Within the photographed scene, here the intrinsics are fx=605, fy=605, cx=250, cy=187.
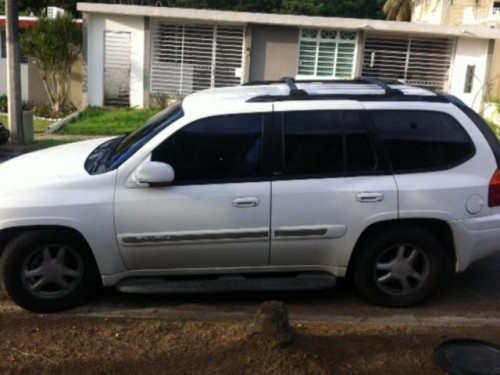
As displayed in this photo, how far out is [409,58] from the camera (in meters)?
19.5

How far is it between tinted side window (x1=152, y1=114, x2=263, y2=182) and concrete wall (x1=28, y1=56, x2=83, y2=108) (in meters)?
14.9

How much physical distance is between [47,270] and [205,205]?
1.24m

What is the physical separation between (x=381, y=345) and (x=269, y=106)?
6.31ft

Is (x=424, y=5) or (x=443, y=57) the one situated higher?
(x=424, y=5)

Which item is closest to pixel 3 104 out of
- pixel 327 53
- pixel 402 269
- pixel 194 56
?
pixel 194 56

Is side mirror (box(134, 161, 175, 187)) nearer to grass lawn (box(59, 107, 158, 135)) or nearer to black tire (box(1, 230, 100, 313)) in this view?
black tire (box(1, 230, 100, 313))

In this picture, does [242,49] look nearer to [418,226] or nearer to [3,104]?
[3,104]

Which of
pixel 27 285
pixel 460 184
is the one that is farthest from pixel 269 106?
pixel 27 285

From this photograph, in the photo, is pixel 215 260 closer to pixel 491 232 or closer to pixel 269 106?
pixel 269 106

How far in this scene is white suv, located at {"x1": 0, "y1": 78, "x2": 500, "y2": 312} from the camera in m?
4.34

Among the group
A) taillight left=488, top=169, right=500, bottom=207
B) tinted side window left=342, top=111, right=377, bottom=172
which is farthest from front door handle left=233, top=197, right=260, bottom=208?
taillight left=488, top=169, right=500, bottom=207

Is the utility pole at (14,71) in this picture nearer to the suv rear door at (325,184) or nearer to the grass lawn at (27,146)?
the grass lawn at (27,146)

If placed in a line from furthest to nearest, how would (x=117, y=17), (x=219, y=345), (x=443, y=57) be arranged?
(x=443, y=57) → (x=117, y=17) → (x=219, y=345)

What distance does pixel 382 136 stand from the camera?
4.62 m
